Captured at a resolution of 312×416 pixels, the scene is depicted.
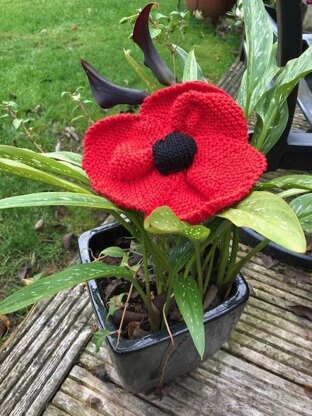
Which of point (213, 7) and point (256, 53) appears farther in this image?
point (213, 7)

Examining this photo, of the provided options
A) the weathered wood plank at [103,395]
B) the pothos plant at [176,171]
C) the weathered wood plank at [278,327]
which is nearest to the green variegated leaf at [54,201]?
the pothos plant at [176,171]

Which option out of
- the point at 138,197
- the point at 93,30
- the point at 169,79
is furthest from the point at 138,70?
the point at 93,30

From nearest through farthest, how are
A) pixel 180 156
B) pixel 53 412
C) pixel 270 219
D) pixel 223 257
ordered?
1. pixel 270 219
2. pixel 180 156
3. pixel 223 257
4. pixel 53 412

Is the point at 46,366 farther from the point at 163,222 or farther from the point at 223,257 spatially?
the point at 163,222

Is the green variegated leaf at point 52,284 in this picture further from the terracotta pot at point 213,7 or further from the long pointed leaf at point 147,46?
the terracotta pot at point 213,7

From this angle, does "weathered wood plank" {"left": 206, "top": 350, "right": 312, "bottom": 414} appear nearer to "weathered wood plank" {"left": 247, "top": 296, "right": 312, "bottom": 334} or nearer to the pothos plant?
"weathered wood plank" {"left": 247, "top": 296, "right": 312, "bottom": 334}

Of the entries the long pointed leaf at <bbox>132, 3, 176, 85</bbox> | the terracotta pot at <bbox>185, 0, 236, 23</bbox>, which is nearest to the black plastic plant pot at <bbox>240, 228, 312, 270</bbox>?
the long pointed leaf at <bbox>132, 3, 176, 85</bbox>

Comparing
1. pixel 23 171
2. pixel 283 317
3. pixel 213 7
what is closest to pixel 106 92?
pixel 23 171
